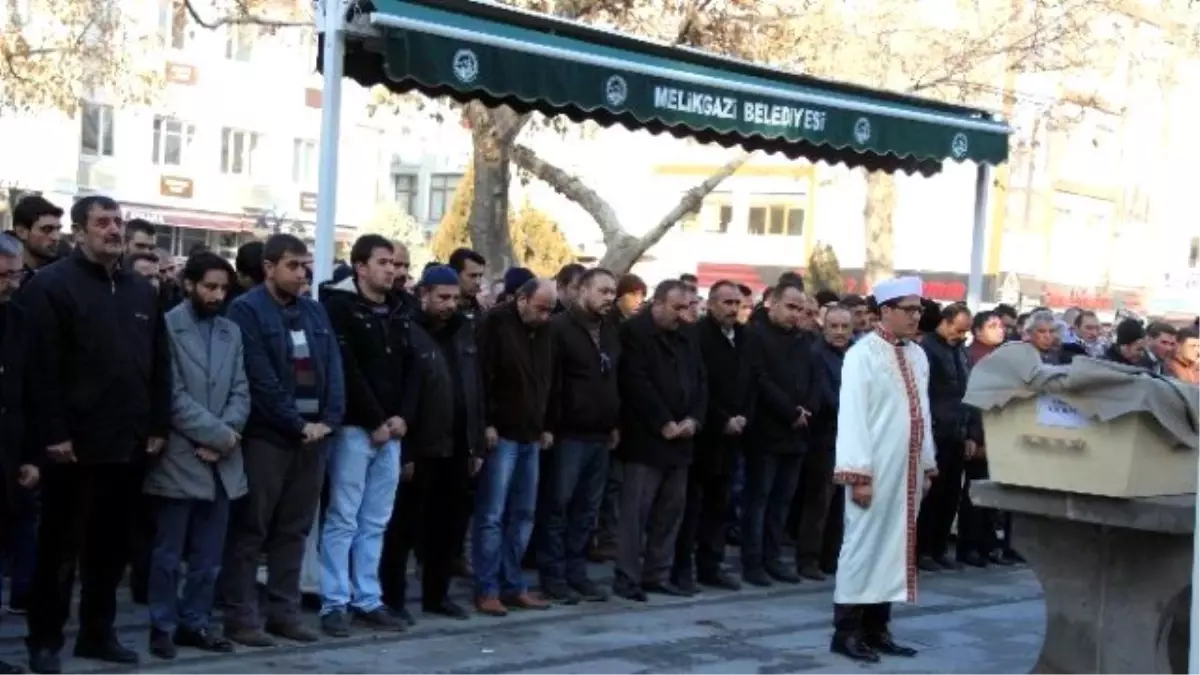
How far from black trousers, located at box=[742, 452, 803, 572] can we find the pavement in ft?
1.19

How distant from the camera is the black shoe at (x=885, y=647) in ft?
30.1

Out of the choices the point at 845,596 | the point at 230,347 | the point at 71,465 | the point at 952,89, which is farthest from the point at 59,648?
the point at 952,89

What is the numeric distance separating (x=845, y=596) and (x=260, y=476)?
3.23m

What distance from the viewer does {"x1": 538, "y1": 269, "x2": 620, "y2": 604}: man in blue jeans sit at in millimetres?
10125

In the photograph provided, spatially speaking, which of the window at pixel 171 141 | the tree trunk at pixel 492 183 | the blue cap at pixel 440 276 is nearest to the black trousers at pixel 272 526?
the blue cap at pixel 440 276

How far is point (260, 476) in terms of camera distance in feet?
26.9

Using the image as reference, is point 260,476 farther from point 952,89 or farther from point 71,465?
point 952,89

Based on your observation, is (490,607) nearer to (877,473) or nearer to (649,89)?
(877,473)

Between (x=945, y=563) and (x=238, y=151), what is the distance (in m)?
35.4

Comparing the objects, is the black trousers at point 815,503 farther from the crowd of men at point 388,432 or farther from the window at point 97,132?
the window at point 97,132

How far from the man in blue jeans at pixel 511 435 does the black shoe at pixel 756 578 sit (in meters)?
2.03

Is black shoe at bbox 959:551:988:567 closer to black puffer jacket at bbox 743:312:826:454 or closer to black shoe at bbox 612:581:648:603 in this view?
black puffer jacket at bbox 743:312:826:454

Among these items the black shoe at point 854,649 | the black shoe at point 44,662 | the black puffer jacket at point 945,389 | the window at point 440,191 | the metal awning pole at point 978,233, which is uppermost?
the window at point 440,191

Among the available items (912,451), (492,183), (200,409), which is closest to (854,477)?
(912,451)
